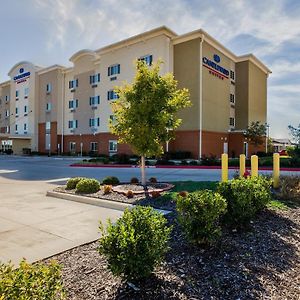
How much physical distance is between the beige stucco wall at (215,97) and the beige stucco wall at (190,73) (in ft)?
3.59

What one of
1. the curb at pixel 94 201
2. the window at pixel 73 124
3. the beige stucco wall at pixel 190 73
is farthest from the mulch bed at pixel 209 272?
the window at pixel 73 124

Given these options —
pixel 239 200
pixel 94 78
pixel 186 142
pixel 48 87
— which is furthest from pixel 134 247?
pixel 48 87

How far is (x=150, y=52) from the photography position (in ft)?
115

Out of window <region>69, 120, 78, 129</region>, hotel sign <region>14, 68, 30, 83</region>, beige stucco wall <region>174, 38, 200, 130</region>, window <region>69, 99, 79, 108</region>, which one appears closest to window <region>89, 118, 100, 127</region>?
window <region>69, 120, 78, 129</region>

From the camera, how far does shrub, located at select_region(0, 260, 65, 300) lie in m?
2.34

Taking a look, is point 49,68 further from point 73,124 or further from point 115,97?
point 115,97

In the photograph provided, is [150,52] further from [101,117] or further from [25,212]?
[25,212]

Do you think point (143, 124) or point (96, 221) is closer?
point (96, 221)

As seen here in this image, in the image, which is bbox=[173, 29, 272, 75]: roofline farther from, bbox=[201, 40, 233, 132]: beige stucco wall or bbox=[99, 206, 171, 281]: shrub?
bbox=[99, 206, 171, 281]: shrub

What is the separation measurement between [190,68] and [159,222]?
3207cm

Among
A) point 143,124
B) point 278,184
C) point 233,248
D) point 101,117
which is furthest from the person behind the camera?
point 101,117

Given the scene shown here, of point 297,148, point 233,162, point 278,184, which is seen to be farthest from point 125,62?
point 278,184

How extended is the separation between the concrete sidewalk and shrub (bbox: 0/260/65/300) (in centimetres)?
238

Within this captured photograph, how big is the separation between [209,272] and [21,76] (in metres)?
60.4
